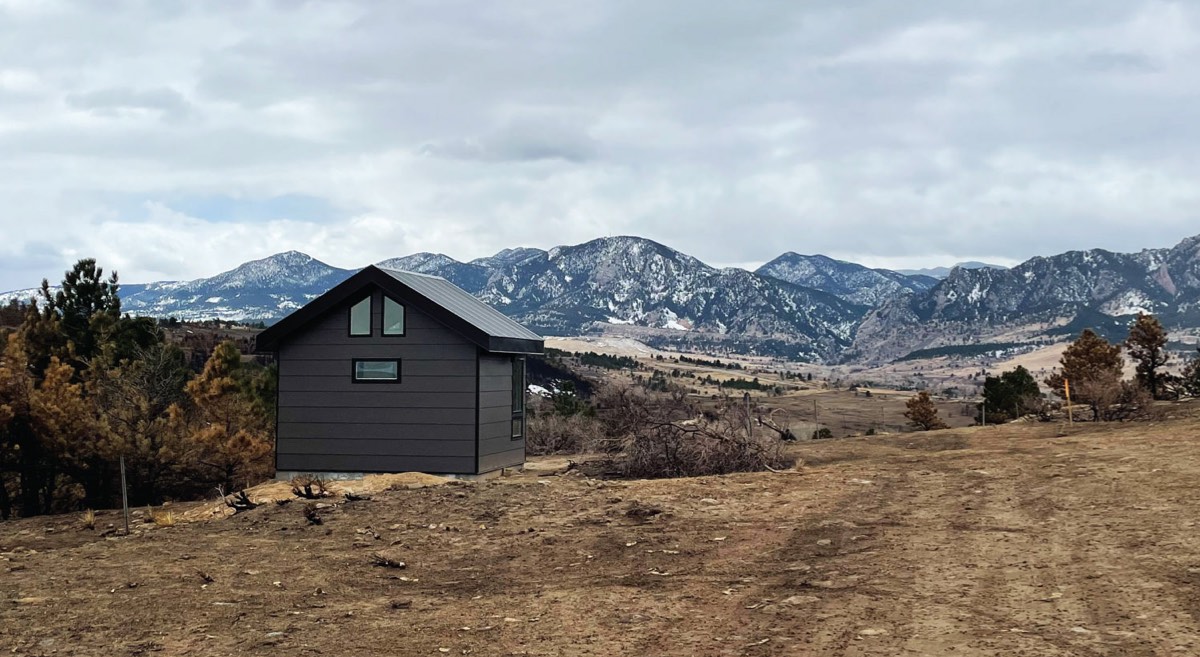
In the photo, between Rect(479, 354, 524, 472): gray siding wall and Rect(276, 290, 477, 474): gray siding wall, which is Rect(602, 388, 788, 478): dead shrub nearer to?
Rect(479, 354, 524, 472): gray siding wall

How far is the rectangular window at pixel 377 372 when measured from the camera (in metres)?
20.2

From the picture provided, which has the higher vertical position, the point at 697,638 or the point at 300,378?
the point at 300,378

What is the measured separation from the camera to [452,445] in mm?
19859

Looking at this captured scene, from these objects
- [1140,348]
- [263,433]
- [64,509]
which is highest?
[1140,348]

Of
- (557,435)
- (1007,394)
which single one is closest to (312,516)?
(557,435)

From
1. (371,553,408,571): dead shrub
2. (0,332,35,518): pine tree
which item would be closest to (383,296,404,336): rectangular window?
(0,332,35,518): pine tree

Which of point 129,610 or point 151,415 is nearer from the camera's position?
point 129,610

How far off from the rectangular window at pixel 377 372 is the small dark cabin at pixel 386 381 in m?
0.02

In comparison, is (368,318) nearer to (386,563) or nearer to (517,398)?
(517,398)

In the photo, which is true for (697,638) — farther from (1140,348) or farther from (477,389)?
(1140,348)

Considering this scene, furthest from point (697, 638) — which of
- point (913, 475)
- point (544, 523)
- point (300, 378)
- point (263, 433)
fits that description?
point (263, 433)

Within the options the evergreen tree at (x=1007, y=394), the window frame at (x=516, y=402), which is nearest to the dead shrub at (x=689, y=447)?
the window frame at (x=516, y=402)

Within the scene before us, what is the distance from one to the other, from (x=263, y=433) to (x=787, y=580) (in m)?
17.5

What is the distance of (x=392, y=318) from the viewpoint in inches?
805
